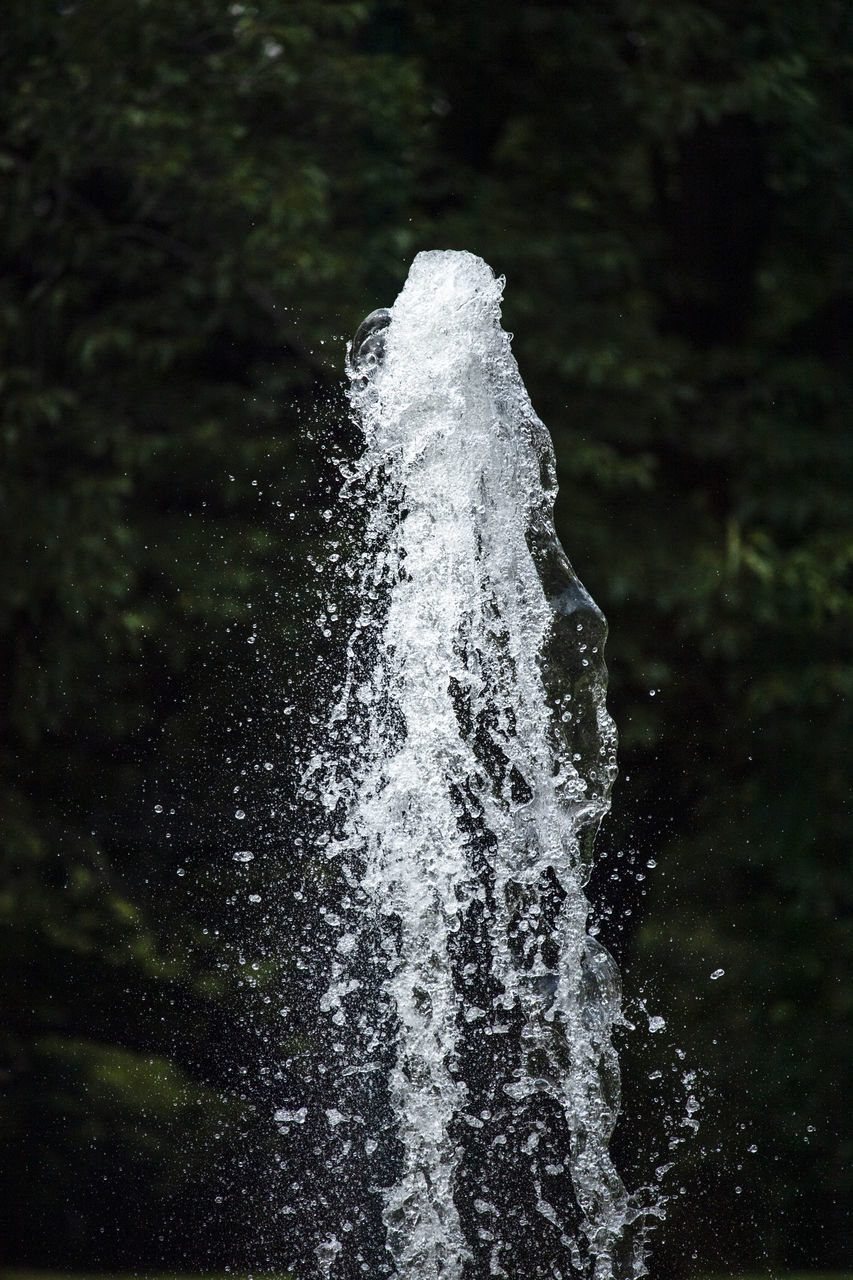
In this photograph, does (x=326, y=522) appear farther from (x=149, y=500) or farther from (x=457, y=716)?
(x=457, y=716)

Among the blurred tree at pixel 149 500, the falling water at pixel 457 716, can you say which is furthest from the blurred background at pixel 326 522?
the falling water at pixel 457 716

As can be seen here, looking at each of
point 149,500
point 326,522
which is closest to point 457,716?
point 326,522

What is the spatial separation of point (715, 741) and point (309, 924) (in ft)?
7.56

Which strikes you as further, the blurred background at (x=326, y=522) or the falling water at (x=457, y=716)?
the blurred background at (x=326, y=522)

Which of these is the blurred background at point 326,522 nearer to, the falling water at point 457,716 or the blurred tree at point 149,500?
the blurred tree at point 149,500

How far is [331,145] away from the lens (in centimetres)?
612

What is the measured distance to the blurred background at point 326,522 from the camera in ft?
17.0

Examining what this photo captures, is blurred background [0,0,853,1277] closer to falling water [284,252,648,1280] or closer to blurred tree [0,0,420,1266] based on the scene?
blurred tree [0,0,420,1266]

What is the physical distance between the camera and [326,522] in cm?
577

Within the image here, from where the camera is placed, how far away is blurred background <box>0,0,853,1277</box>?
5191mm

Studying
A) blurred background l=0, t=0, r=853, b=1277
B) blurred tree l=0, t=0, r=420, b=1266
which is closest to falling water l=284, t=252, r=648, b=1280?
blurred background l=0, t=0, r=853, b=1277

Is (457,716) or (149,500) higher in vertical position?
(457,716)

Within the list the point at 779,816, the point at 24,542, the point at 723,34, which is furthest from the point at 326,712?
the point at 723,34

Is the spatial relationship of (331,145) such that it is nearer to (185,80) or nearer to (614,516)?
(185,80)
